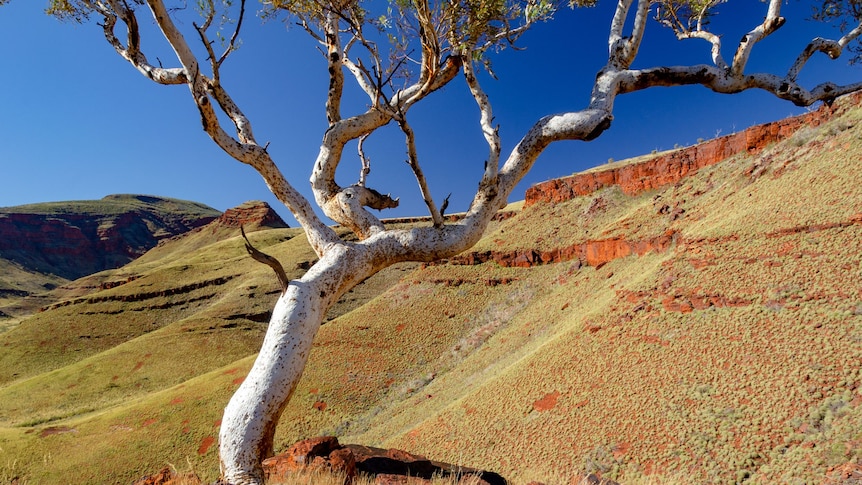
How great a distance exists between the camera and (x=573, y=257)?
120 feet

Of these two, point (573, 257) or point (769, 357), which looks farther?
point (573, 257)

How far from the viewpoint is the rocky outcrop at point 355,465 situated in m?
4.30

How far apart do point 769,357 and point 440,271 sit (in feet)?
108

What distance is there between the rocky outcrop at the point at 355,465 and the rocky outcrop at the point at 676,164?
102ft

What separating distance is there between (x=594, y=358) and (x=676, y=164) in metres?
33.5

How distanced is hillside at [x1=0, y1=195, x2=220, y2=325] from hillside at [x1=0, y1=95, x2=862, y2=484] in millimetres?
130146

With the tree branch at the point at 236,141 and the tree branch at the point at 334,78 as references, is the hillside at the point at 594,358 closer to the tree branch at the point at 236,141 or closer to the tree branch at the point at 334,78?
the tree branch at the point at 236,141

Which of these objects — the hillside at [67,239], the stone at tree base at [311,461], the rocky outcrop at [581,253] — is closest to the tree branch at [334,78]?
the stone at tree base at [311,461]

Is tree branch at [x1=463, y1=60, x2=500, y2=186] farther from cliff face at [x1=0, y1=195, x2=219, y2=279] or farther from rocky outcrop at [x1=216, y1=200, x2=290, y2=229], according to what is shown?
cliff face at [x1=0, y1=195, x2=219, y2=279]

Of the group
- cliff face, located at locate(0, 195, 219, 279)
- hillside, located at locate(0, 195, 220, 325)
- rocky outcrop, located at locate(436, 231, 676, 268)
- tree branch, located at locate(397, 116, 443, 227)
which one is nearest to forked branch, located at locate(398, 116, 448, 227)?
tree branch, located at locate(397, 116, 443, 227)

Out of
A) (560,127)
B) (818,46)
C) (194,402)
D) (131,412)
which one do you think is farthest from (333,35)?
(131,412)

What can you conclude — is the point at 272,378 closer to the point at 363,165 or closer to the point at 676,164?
the point at 363,165

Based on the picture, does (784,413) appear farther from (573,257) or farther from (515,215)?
(515,215)

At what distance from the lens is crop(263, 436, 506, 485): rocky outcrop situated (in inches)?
169
